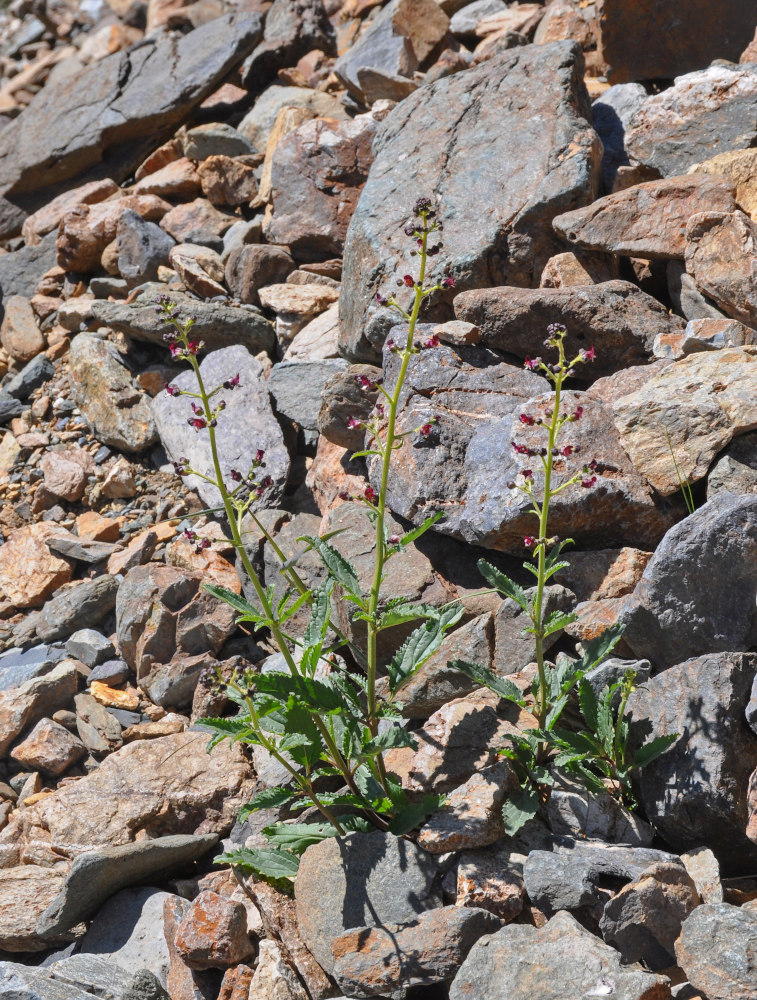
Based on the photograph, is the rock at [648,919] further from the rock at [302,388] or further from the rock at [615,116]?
the rock at [615,116]

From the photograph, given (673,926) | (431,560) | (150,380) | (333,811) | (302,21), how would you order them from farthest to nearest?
(302,21)
(150,380)
(431,560)
(333,811)
(673,926)

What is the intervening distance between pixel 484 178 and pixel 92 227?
16.3ft

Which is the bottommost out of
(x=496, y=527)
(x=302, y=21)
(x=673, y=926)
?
(x=673, y=926)

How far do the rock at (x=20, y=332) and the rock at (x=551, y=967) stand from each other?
27.3 ft

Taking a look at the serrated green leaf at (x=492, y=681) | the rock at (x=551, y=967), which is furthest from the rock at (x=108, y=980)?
the serrated green leaf at (x=492, y=681)

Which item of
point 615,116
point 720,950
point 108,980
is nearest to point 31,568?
point 108,980

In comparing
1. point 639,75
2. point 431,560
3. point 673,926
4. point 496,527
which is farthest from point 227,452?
point 639,75

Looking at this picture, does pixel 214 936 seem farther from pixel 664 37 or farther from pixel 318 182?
pixel 664 37

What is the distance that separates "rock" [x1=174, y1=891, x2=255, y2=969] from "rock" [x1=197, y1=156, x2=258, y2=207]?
8.07 meters

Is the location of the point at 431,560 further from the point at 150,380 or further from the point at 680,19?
the point at 680,19

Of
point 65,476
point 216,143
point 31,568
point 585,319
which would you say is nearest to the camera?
point 585,319

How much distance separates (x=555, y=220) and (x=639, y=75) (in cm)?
325

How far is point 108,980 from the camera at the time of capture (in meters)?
3.92

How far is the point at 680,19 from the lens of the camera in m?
8.67
